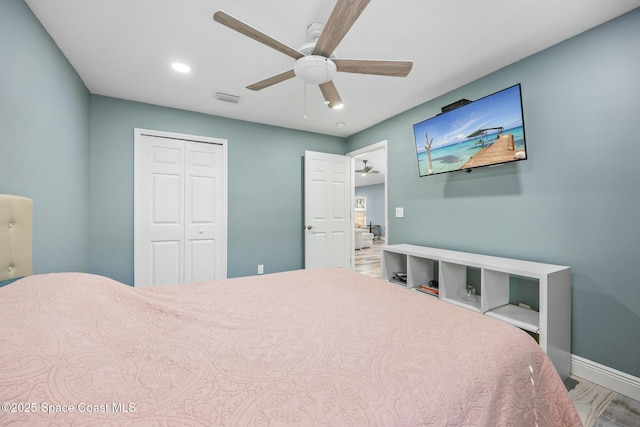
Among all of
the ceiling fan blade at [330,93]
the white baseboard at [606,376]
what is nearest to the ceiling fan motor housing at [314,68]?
the ceiling fan blade at [330,93]

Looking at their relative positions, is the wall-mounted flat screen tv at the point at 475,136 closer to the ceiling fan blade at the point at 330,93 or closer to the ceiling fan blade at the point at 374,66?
the ceiling fan blade at the point at 374,66

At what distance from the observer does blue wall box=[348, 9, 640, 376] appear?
175 cm

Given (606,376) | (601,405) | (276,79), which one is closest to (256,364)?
(276,79)

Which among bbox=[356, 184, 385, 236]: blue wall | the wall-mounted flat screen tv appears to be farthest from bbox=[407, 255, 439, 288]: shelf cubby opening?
bbox=[356, 184, 385, 236]: blue wall

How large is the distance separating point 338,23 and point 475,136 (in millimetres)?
1724

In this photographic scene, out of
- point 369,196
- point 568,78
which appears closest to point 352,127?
point 568,78

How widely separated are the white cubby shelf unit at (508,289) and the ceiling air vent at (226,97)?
2.52 m

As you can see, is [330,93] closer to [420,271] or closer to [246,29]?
[246,29]

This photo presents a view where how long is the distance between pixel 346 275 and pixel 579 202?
72.4 inches

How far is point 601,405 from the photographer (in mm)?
1653

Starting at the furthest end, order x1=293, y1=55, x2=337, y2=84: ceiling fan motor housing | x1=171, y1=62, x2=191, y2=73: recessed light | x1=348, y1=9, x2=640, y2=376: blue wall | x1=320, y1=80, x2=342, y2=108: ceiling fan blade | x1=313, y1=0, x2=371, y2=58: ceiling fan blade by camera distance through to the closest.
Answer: x1=171, y1=62, x2=191, y2=73: recessed light < x1=320, y1=80, x2=342, y2=108: ceiling fan blade < x1=348, y1=9, x2=640, y2=376: blue wall < x1=293, y1=55, x2=337, y2=84: ceiling fan motor housing < x1=313, y1=0, x2=371, y2=58: ceiling fan blade

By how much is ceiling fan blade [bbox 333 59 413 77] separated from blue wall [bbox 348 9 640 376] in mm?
1313

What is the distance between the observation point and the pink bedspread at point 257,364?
2.02 ft

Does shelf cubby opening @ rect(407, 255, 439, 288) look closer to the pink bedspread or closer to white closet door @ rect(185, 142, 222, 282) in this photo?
the pink bedspread
